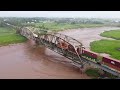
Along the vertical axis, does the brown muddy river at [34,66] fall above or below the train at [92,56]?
below

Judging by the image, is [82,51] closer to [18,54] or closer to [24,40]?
[18,54]

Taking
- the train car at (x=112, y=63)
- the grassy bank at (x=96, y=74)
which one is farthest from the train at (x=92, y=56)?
the grassy bank at (x=96, y=74)

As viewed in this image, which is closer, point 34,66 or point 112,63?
point 112,63

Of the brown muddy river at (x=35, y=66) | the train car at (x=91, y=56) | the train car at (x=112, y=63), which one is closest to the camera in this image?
the train car at (x=112, y=63)

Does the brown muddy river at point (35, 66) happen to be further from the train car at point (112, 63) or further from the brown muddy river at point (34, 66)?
the train car at point (112, 63)

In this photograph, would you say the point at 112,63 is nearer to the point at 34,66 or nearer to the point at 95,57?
the point at 95,57

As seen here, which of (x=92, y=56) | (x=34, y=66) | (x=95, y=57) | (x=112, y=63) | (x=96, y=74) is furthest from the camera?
(x=34, y=66)

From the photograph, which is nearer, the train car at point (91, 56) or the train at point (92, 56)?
the train at point (92, 56)

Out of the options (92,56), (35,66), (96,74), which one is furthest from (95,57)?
(35,66)

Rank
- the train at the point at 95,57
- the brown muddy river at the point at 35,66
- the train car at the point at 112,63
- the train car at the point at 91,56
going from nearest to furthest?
the train car at the point at 112,63, the train at the point at 95,57, the brown muddy river at the point at 35,66, the train car at the point at 91,56

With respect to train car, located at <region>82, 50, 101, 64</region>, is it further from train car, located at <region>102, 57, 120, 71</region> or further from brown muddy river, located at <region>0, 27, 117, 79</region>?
brown muddy river, located at <region>0, 27, 117, 79</region>
